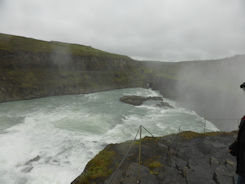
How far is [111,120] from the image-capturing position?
84.8ft

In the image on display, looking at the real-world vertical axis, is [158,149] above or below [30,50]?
below

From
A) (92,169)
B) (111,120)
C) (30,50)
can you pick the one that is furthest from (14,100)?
(92,169)

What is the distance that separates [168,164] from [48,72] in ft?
194

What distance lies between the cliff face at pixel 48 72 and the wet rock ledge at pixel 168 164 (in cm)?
4466

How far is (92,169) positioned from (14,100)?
146 feet

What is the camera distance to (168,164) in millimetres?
7207

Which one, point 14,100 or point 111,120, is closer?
point 111,120

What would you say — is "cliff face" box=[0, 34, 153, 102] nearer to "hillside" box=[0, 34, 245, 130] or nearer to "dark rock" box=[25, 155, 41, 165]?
"hillside" box=[0, 34, 245, 130]

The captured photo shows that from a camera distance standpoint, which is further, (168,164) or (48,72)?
(48,72)

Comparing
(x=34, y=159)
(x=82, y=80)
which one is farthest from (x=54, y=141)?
(x=82, y=80)

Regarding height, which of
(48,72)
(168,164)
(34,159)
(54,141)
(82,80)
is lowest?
(34,159)

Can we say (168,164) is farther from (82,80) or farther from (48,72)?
(48,72)

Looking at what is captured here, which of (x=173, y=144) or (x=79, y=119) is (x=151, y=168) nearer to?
(x=173, y=144)

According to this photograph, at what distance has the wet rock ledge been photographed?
626 centimetres
